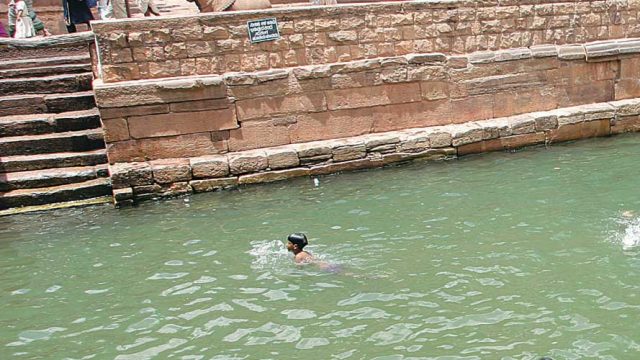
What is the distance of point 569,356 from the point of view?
4.82 m

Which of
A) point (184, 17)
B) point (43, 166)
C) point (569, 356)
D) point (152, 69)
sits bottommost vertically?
point (569, 356)

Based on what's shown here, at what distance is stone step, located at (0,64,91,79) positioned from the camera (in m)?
11.0

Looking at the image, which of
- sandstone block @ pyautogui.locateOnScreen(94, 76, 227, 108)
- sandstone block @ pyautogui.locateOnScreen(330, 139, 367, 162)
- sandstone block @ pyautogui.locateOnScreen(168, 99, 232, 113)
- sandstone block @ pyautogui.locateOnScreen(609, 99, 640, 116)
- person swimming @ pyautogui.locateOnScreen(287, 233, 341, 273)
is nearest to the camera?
person swimming @ pyautogui.locateOnScreen(287, 233, 341, 273)

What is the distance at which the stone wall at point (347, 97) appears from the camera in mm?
9492

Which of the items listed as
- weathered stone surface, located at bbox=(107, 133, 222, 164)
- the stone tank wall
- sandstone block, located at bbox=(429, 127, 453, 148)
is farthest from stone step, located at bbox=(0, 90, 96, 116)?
sandstone block, located at bbox=(429, 127, 453, 148)

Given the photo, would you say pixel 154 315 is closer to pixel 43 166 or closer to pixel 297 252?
pixel 297 252

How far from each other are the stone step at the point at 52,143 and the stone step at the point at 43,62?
1.79 metres

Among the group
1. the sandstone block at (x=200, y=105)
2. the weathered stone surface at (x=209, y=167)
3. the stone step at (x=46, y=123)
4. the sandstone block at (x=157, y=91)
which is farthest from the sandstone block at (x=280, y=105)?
the stone step at (x=46, y=123)

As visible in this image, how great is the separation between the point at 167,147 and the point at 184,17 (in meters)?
1.82

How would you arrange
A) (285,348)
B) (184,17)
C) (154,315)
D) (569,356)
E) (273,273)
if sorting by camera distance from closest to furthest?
1. (569,356)
2. (285,348)
3. (154,315)
4. (273,273)
5. (184,17)

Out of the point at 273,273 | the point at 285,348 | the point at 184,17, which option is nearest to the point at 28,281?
the point at 273,273

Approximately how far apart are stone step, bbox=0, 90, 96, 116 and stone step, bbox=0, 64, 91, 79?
0.59 metres

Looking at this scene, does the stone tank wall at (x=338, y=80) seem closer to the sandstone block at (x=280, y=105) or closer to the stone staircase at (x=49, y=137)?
the sandstone block at (x=280, y=105)

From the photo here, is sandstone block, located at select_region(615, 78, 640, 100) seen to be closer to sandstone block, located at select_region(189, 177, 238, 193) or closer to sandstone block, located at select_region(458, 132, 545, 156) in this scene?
sandstone block, located at select_region(458, 132, 545, 156)
